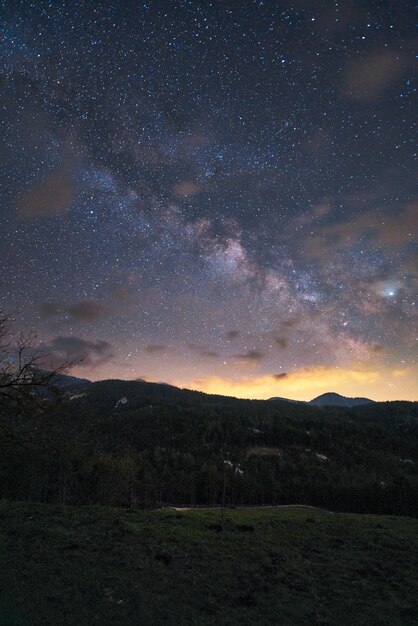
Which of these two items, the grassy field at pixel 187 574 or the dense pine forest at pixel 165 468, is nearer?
the grassy field at pixel 187 574

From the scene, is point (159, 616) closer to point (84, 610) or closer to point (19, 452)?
point (84, 610)

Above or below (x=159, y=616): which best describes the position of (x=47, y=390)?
above

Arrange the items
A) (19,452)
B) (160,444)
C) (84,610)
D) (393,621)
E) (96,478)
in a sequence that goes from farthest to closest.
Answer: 1. (160,444)
2. (96,478)
3. (19,452)
4. (393,621)
5. (84,610)

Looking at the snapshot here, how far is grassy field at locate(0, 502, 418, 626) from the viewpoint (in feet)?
31.2

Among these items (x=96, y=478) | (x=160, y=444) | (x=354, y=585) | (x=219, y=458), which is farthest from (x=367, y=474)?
(x=354, y=585)

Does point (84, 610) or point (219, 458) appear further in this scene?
point (219, 458)

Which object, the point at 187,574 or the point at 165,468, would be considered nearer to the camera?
the point at 187,574

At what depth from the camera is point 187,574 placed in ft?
40.6

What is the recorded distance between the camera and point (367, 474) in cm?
14825

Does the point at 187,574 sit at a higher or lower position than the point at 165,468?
higher

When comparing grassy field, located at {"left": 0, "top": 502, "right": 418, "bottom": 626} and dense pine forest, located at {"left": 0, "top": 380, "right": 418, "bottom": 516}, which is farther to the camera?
dense pine forest, located at {"left": 0, "top": 380, "right": 418, "bottom": 516}

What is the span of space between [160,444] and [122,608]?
613ft

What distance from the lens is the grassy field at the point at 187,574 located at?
375 inches

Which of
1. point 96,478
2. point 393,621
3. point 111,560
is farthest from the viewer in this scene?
point 96,478
